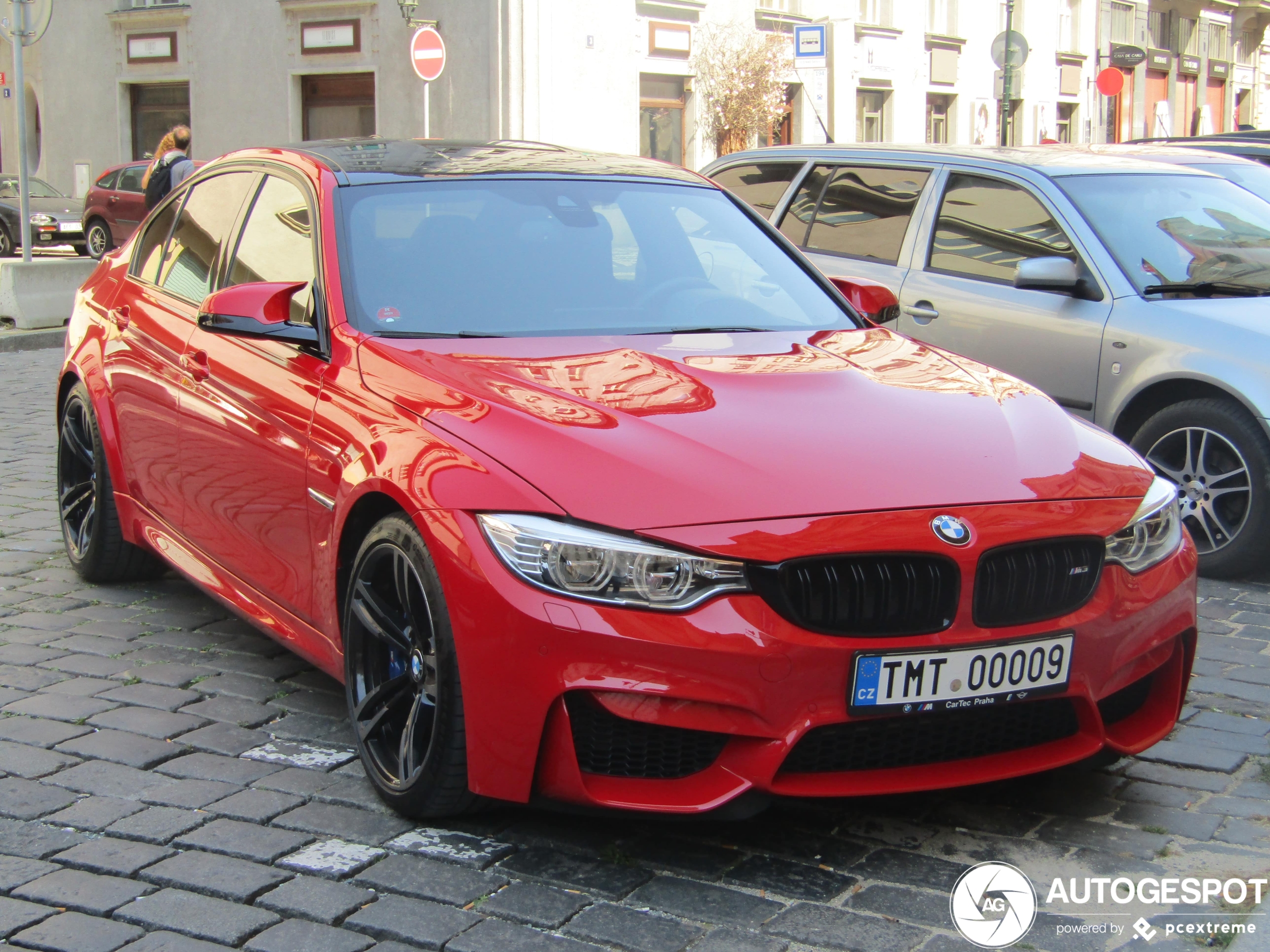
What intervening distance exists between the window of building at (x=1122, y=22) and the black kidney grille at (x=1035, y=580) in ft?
140

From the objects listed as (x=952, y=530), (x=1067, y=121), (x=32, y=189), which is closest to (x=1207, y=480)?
(x=952, y=530)

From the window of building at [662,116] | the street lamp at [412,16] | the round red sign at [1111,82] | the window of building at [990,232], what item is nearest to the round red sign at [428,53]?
the street lamp at [412,16]

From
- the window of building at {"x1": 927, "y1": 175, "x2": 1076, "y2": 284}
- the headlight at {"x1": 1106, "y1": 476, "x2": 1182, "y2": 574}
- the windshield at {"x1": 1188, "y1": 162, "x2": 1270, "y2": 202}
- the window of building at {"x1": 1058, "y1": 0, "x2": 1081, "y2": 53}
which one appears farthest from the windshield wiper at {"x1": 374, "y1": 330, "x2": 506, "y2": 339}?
→ the window of building at {"x1": 1058, "y1": 0, "x2": 1081, "y2": 53}

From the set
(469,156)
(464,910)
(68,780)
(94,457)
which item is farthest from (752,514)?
(94,457)

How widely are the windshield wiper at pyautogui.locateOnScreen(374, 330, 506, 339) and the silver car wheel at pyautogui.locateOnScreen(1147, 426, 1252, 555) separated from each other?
3276 mm

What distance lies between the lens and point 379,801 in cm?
357

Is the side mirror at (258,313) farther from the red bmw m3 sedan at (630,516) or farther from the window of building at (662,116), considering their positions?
the window of building at (662,116)

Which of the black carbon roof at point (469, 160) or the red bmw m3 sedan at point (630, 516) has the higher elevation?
the black carbon roof at point (469, 160)

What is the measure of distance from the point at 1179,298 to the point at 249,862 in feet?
15.4

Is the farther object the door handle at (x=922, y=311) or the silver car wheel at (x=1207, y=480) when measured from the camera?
the door handle at (x=922, y=311)

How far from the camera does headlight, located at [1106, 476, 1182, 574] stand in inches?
132

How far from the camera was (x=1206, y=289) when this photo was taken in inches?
254

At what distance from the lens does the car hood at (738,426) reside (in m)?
3.09

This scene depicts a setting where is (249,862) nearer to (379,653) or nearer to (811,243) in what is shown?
(379,653)
